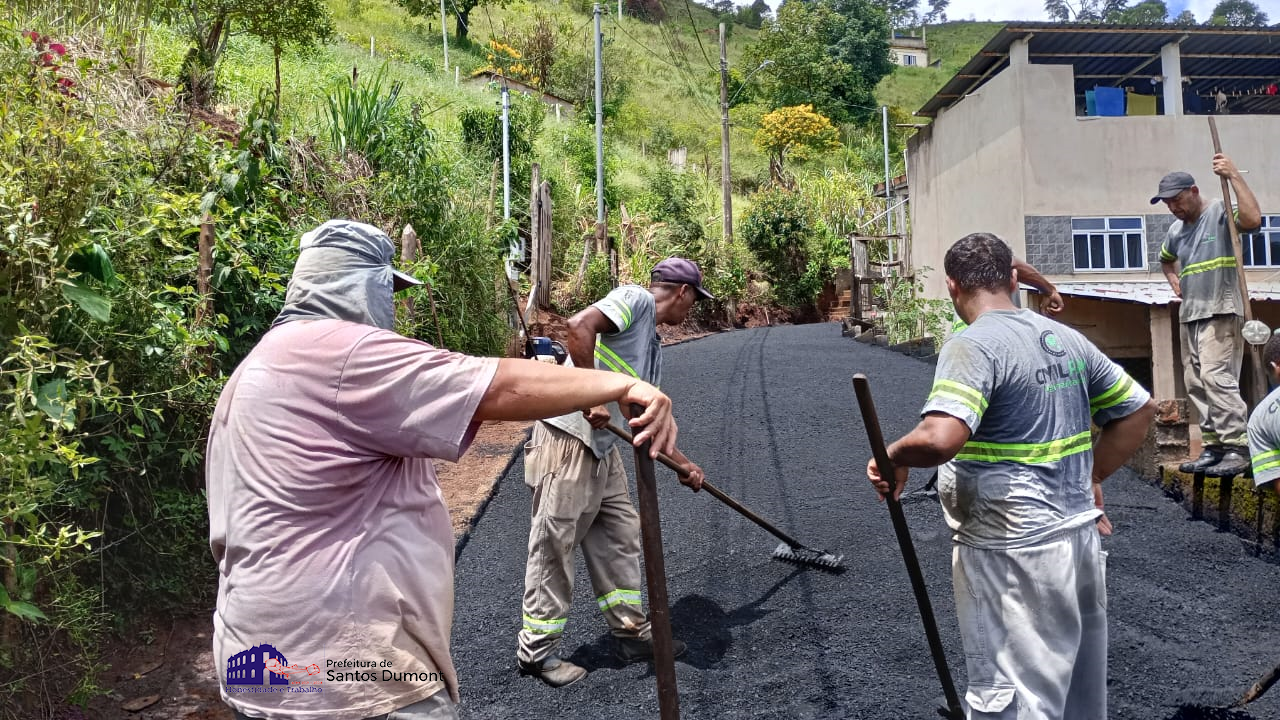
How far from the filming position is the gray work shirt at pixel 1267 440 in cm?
322

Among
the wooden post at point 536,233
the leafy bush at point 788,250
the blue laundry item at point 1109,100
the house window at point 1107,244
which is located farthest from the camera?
the leafy bush at point 788,250

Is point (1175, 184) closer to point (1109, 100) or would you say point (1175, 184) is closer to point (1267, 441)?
point (1267, 441)

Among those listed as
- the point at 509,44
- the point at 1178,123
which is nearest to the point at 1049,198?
the point at 1178,123

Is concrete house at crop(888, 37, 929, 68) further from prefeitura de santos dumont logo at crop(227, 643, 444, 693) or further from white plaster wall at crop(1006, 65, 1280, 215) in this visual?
prefeitura de santos dumont logo at crop(227, 643, 444, 693)

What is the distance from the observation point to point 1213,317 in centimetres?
541

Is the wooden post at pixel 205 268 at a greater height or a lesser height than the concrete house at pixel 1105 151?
lesser

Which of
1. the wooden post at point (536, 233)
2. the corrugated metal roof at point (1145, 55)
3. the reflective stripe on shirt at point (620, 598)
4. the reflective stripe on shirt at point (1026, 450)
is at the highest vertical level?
the corrugated metal roof at point (1145, 55)

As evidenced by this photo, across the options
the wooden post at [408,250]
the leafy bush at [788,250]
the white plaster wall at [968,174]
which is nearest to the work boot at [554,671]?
the wooden post at [408,250]

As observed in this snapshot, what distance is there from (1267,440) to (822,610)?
195cm

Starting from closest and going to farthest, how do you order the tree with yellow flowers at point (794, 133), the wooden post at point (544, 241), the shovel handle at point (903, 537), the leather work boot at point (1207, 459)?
the shovel handle at point (903, 537) → the leather work boot at point (1207, 459) → the wooden post at point (544, 241) → the tree with yellow flowers at point (794, 133)

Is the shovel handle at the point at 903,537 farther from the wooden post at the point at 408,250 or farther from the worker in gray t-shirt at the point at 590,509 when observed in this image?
the wooden post at the point at 408,250

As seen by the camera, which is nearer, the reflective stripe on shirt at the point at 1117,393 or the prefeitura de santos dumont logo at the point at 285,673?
the prefeitura de santos dumont logo at the point at 285,673

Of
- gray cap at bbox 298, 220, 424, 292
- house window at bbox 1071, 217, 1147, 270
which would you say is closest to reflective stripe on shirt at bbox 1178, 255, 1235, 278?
gray cap at bbox 298, 220, 424, 292

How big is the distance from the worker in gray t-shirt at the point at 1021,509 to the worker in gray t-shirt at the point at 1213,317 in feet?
11.8
